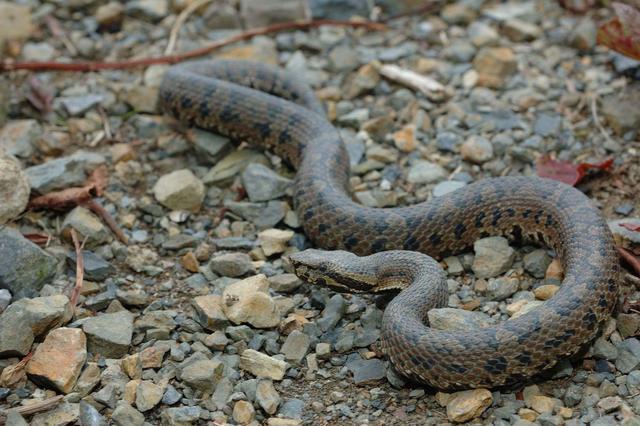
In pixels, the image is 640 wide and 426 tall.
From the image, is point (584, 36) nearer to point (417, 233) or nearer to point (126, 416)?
point (417, 233)

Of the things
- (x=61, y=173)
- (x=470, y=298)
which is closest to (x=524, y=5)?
(x=470, y=298)

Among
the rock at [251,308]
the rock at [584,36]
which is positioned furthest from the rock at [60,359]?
the rock at [584,36]

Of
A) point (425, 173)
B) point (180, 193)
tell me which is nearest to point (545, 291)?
point (425, 173)

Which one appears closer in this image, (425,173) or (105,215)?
(105,215)

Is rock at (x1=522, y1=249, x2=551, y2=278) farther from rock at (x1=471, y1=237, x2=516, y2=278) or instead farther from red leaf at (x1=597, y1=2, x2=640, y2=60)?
red leaf at (x1=597, y1=2, x2=640, y2=60)

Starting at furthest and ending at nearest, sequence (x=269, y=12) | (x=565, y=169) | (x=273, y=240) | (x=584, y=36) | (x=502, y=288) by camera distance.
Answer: (x=269, y=12) → (x=584, y=36) → (x=565, y=169) → (x=273, y=240) → (x=502, y=288)
